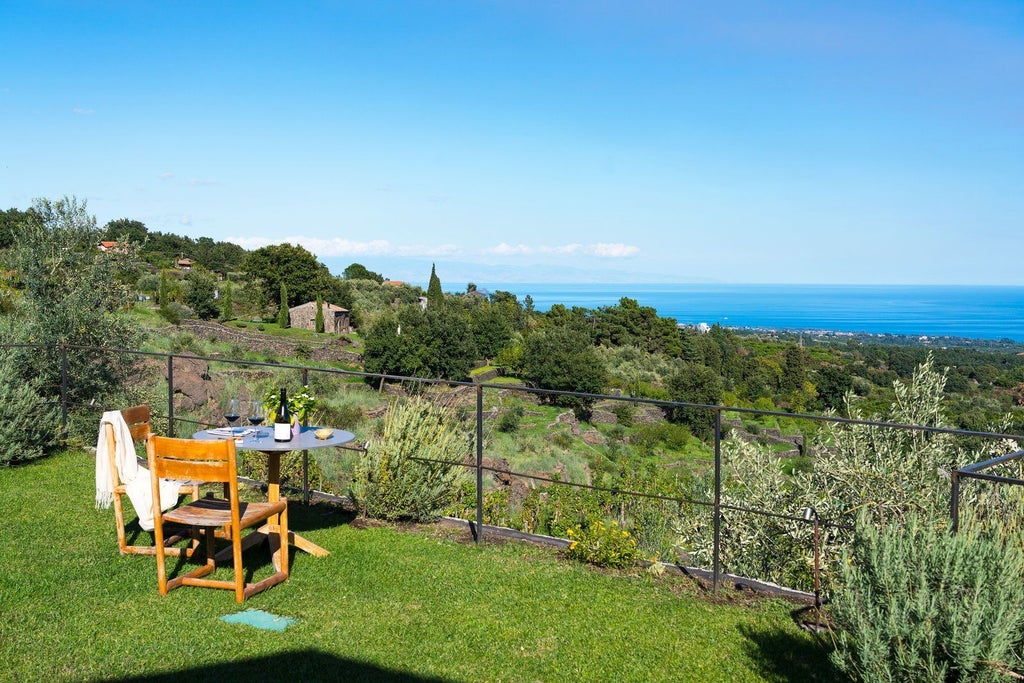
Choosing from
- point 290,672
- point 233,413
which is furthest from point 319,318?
point 290,672

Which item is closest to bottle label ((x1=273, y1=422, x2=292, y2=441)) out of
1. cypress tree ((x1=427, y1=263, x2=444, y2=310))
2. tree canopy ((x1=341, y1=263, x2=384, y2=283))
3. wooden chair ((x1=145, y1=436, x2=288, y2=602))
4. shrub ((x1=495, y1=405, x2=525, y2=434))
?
wooden chair ((x1=145, y1=436, x2=288, y2=602))

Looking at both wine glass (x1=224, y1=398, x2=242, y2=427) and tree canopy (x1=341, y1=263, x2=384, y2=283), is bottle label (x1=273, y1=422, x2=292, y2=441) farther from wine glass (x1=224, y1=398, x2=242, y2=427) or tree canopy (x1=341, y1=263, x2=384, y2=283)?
tree canopy (x1=341, y1=263, x2=384, y2=283)

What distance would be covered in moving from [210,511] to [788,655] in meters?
3.13

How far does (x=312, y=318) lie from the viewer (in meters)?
53.8

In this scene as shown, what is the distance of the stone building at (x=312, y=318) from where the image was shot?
176 ft

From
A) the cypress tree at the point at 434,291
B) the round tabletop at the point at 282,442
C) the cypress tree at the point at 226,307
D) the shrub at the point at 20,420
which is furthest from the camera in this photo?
the cypress tree at the point at 434,291

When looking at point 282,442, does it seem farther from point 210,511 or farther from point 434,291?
point 434,291

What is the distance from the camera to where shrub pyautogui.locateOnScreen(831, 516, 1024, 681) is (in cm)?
234

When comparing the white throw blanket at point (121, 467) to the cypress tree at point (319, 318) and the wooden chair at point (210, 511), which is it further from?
the cypress tree at point (319, 318)

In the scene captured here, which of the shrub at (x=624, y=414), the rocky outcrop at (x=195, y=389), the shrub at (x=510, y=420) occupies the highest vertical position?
the rocky outcrop at (x=195, y=389)

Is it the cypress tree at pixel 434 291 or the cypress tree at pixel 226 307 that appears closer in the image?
the cypress tree at pixel 226 307

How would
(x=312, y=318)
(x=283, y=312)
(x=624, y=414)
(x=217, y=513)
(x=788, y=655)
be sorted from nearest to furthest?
(x=788, y=655) < (x=217, y=513) < (x=624, y=414) < (x=283, y=312) < (x=312, y=318)

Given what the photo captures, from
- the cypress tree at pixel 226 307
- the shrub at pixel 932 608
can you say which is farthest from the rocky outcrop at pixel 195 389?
the cypress tree at pixel 226 307

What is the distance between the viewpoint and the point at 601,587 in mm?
4203
